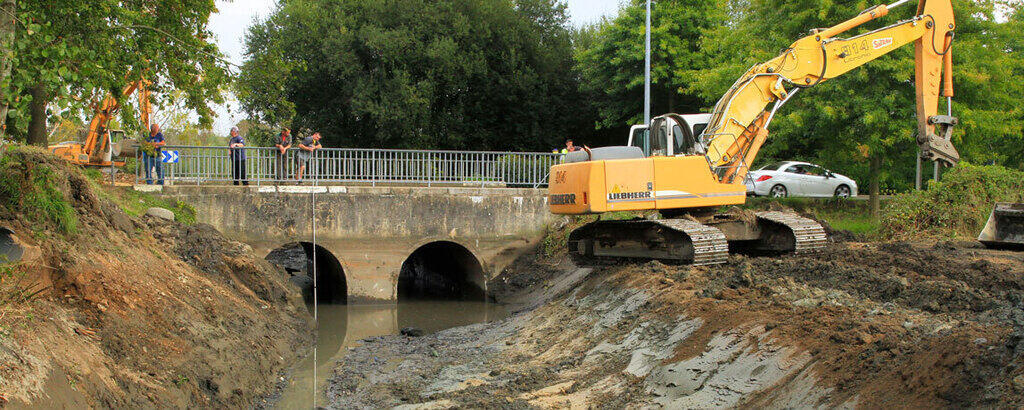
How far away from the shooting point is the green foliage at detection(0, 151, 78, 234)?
390 inches

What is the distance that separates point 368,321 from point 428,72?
1488 centimetres

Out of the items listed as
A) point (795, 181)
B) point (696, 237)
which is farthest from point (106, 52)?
point (795, 181)

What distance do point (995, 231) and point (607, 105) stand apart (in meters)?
18.6

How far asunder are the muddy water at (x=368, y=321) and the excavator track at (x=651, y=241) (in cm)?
348

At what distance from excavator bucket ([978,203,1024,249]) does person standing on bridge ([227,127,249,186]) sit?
15820 millimetres

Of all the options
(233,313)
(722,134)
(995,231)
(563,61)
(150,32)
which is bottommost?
(233,313)

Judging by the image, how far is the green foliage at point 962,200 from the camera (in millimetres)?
17047

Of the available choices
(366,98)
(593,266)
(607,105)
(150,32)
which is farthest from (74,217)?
(607,105)

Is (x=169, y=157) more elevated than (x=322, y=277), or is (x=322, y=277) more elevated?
(x=169, y=157)

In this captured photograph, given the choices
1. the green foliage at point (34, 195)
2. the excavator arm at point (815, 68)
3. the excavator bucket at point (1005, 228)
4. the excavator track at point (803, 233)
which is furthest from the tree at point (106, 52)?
the excavator bucket at point (1005, 228)

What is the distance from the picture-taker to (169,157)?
63.8 feet

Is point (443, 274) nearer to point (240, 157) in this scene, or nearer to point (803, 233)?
point (240, 157)

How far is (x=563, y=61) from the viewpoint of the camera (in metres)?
34.2

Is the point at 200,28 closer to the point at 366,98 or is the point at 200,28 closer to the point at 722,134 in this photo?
the point at 722,134
